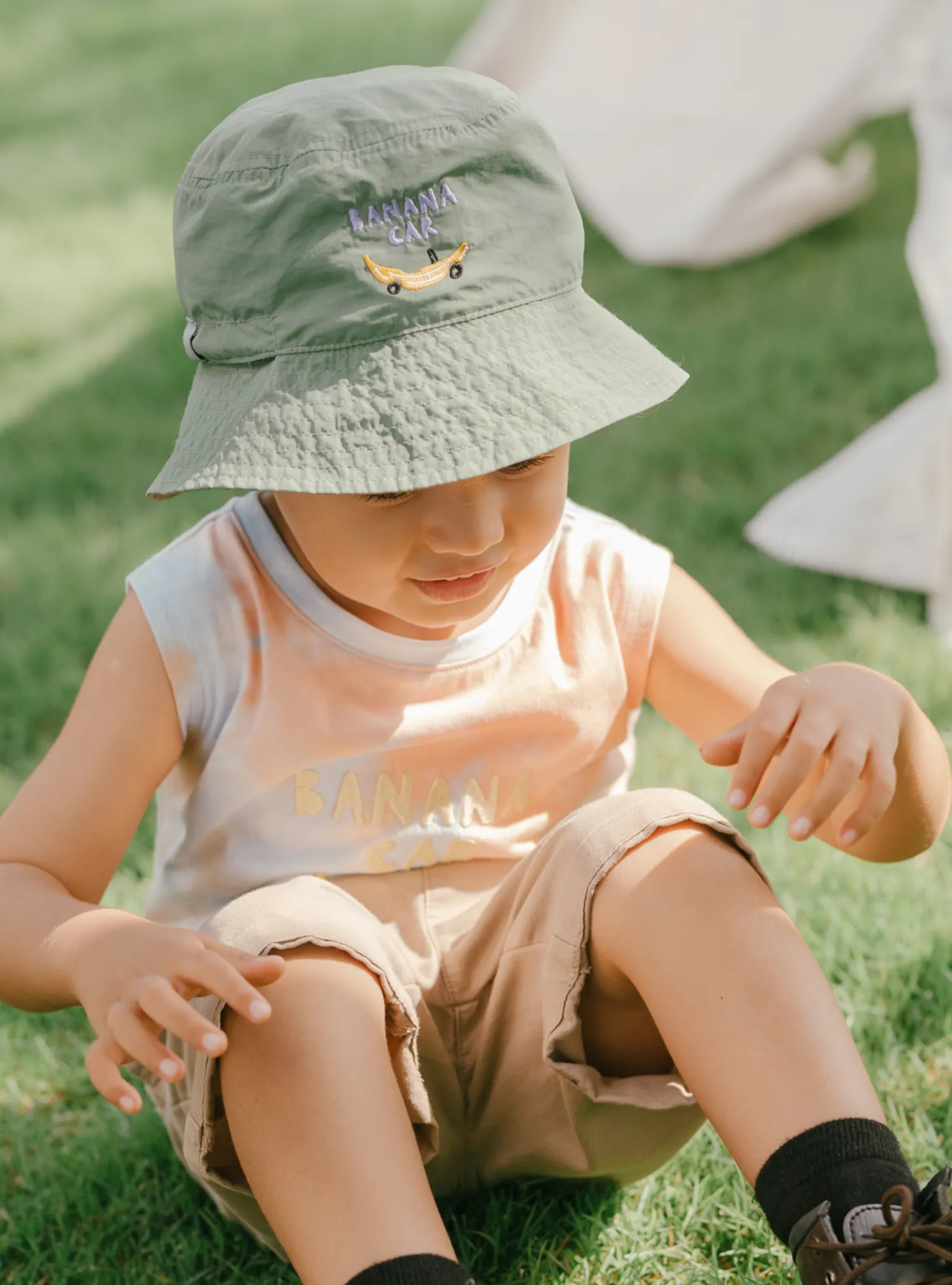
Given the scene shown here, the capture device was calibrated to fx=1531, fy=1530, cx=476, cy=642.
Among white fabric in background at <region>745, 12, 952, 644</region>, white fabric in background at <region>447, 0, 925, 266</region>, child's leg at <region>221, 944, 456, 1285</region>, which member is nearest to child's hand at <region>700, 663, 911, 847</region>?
child's leg at <region>221, 944, 456, 1285</region>

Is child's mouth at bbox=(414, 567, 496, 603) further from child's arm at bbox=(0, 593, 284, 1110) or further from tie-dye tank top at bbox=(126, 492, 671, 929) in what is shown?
child's arm at bbox=(0, 593, 284, 1110)

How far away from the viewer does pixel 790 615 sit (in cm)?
237

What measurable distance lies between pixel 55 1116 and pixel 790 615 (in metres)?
1.33

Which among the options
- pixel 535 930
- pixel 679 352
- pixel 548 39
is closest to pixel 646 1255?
pixel 535 930

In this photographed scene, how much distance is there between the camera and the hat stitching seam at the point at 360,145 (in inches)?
43.5

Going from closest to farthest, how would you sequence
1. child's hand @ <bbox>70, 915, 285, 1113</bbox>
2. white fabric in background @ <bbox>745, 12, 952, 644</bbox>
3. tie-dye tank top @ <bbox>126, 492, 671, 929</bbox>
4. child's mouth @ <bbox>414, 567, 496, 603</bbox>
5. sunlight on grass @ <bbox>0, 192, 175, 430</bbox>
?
child's hand @ <bbox>70, 915, 285, 1113</bbox> → child's mouth @ <bbox>414, 567, 496, 603</bbox> → tie-dye tank top @ <bbox>126, 492, 671, 929</bbox> → white fabric in background @ <bbox>745, 12, 952, 644</bbox> → sunlight on grass @ <bbox>0, 192, 175, 430</bbox>

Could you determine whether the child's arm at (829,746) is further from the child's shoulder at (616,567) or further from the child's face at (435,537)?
the child's face at (435,537)

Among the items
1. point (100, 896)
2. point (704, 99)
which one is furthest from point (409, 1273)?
point (704, 99)

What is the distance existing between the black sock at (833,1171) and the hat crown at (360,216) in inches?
25.3

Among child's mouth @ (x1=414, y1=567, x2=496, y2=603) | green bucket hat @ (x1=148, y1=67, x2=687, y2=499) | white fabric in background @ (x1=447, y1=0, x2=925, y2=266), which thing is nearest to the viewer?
green bucket hat @ (x1=148, y1=67, x2=687, y2=499)

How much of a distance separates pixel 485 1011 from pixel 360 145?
2.34 feet

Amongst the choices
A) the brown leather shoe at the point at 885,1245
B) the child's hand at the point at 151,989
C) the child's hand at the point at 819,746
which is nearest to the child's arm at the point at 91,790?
the child's hand at the point at 151,989

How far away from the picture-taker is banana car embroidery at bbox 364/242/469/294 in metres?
1.10

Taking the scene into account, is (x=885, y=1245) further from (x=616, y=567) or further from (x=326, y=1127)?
(x=616, y=567)
